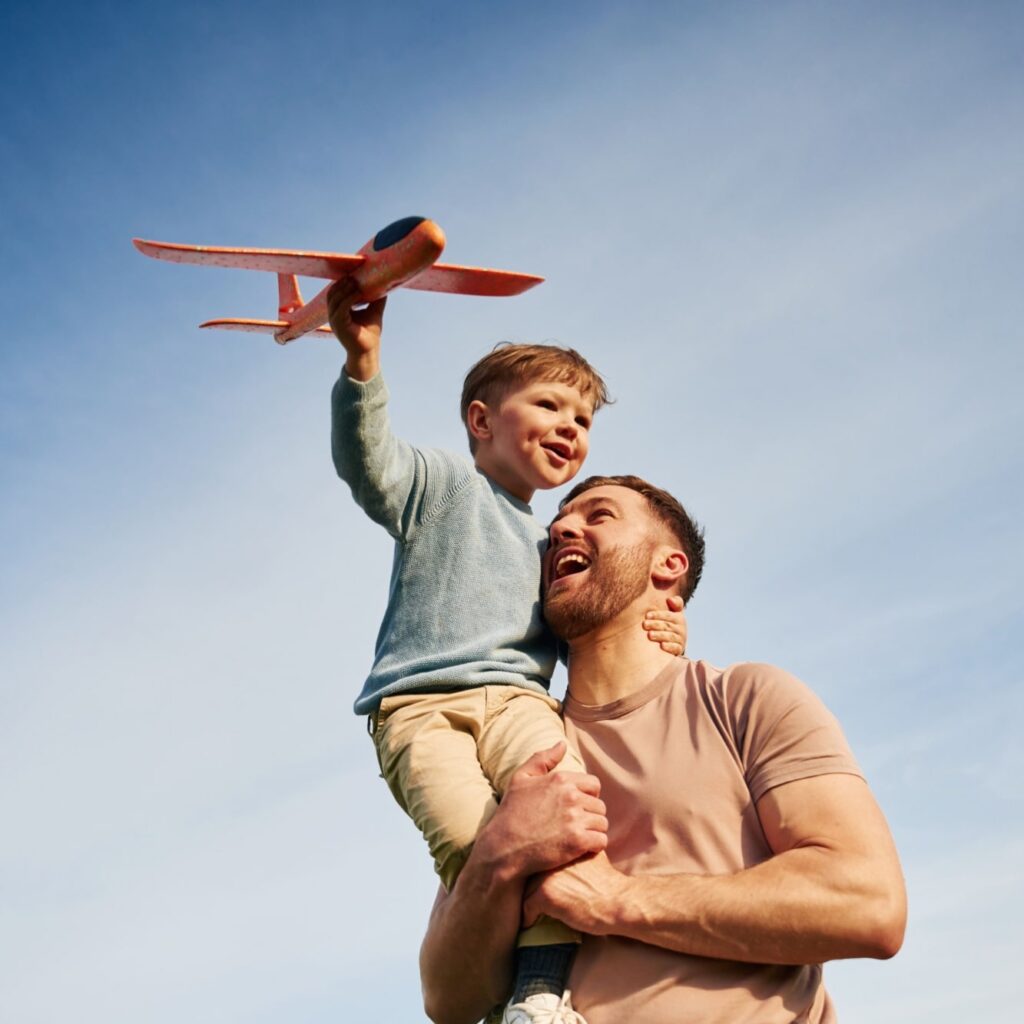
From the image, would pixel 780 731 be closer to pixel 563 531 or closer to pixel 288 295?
pixel 563 531

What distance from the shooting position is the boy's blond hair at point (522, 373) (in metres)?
5.52

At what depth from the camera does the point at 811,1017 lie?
13.4 ft

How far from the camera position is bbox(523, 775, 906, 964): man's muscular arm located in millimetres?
3916

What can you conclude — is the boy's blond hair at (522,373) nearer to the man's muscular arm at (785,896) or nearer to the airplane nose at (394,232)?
the airplane nose at (394,232)

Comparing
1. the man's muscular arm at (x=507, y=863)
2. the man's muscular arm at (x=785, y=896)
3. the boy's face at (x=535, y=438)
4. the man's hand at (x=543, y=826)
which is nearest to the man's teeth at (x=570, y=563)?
the boy's face at (x=535, y=438)

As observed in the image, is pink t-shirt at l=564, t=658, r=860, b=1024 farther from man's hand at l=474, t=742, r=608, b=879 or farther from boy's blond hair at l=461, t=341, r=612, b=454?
boy's blond hair at l=461, t=341, r=612, b=454

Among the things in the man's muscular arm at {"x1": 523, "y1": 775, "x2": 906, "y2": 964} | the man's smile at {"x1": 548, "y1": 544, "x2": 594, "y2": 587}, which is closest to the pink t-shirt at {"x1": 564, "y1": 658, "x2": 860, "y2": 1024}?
the man's muscular arm at {"x1": 523, "y1": 775, "x2": 906, "y2": 964}

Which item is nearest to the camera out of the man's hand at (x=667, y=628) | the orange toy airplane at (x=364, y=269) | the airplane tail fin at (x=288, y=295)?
the orange toy airplane at (x=364, y=269)

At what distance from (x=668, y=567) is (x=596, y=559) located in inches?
16.9

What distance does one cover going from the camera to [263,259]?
16.9ft

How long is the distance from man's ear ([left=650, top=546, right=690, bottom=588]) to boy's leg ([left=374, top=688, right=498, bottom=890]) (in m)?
1.14

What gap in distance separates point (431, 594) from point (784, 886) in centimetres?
182

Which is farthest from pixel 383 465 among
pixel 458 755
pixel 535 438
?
pixel 458 755

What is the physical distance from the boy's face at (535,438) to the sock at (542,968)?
2062 millimetres
